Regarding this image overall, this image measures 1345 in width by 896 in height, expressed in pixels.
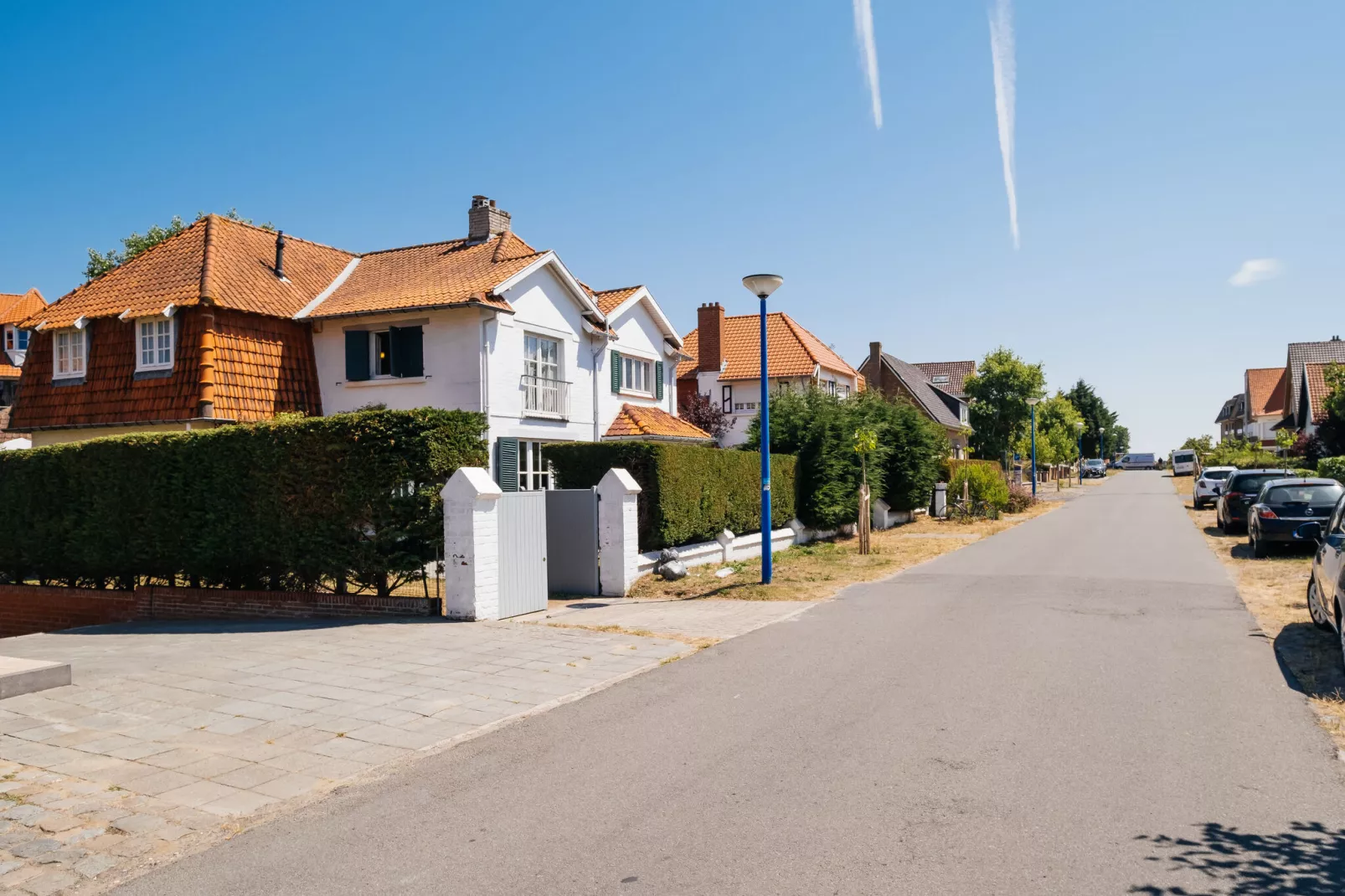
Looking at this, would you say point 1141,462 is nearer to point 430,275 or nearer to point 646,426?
point 646,426

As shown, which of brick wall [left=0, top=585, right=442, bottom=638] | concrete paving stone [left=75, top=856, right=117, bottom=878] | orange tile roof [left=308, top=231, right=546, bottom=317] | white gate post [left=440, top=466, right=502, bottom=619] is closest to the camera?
concrete paving stone [left=75, top=856, right=117, bottom=878]

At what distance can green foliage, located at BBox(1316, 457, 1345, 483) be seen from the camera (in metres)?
33.9

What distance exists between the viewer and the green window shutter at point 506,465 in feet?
79.0

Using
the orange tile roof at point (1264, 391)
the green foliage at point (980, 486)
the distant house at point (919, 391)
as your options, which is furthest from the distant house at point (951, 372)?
the green foliage at point (980, 486)

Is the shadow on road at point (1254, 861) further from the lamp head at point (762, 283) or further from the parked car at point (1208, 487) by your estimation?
the parked car at point (1208, 487)

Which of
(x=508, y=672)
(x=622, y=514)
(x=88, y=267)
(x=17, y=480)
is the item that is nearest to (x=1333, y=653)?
(x=508, y=672)

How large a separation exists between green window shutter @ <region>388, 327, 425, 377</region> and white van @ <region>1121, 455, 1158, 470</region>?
121925mm

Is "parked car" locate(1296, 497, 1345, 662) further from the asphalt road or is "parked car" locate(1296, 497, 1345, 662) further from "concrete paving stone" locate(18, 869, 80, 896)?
"concrete paving stone" locate(18, 869, 80, 896)

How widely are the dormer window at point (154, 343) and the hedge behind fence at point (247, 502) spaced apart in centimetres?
640

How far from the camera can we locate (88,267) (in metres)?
45.2

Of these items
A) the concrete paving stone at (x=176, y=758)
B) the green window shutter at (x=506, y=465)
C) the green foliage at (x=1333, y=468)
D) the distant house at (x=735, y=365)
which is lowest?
the concrete paving stone at (x=176, y=758)

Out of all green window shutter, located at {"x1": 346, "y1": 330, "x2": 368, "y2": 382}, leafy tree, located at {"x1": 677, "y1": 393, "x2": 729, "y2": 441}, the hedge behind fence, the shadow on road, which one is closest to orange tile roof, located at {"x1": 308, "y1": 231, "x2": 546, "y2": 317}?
green window shutter, located at {"x1": 346, "y1": 330, "x2": 368, "y2": 382}

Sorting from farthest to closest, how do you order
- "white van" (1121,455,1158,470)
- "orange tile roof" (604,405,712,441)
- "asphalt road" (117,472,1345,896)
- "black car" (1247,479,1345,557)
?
1. "white van" (1121,455,1158,470)
2. "orange tile roof" (604,405,712,441)
3. "black car" (1247,479,1345,557)
4. "asphalt road" (117,472,1345,896)

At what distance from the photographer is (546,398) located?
26125 millimetres
